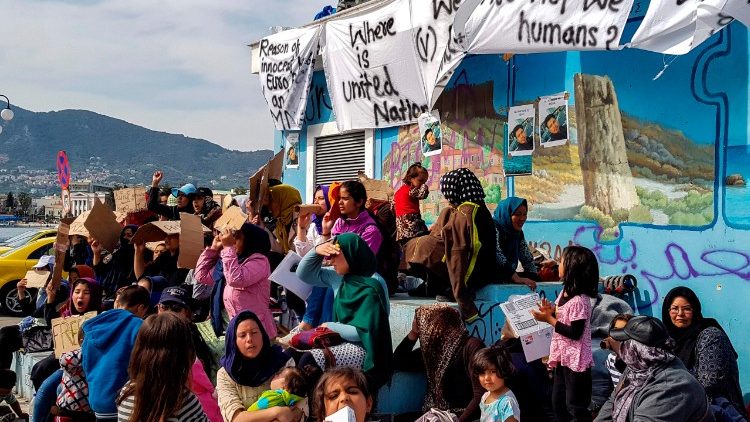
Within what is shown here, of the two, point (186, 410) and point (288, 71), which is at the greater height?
point (288, 71)

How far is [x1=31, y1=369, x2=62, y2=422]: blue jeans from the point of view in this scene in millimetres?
6172

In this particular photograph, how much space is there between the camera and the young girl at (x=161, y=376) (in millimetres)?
3855

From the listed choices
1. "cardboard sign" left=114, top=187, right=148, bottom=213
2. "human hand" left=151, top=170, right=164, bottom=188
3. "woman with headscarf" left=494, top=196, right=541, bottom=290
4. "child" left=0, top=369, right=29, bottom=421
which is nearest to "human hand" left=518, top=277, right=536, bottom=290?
"woman with headscarf" left=494, top=196, right=541, bottom=290

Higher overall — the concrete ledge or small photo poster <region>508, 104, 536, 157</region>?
A: small photo poster <region>508, 104, 536, 157</region>

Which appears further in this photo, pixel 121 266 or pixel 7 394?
pixel 121 266

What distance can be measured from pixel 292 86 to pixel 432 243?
5751 millimetres

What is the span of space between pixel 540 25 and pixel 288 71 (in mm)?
5742

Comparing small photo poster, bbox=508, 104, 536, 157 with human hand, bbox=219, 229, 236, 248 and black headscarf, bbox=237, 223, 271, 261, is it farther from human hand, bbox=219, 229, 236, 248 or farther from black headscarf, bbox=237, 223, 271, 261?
human hand, bbox=219, 229, 236, 248

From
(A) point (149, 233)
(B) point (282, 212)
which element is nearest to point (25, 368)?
(A) point (149, 233)

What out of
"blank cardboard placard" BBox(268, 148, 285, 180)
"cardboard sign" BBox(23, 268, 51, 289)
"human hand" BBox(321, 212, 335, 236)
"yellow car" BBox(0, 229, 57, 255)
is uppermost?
"blank cardboard placard" BBox(268, 148, 285, 180)

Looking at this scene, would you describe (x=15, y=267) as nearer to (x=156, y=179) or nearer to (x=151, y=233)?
(x=156, y=179)

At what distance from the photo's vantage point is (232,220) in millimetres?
6867

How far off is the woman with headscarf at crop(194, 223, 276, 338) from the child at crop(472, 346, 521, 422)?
2.03 meters

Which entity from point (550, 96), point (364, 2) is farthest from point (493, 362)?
point (364, 2)
